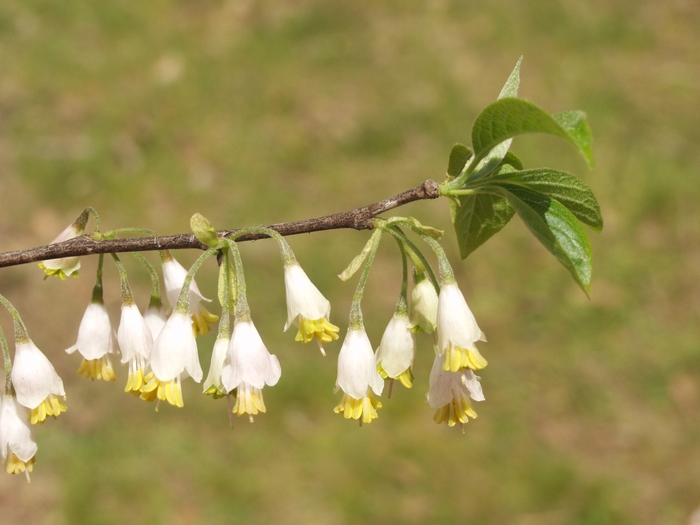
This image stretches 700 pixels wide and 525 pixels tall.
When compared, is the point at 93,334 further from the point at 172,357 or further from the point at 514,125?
the point at 514,125

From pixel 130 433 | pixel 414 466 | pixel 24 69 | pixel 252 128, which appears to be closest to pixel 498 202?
pixel 414 466

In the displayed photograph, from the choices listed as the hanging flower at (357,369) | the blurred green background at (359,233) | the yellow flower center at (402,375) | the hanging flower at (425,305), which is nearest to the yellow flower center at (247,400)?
the hanging flower at (357,369)

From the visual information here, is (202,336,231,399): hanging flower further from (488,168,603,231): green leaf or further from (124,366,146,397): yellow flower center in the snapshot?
(488,168,603,231): green leaf

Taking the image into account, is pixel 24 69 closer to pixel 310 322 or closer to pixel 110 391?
pixel 110 391

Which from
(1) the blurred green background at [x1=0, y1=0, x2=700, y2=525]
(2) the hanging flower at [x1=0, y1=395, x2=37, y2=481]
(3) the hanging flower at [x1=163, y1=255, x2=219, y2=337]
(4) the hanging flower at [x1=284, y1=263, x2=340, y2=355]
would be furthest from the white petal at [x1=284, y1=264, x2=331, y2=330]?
(1) the blurred green background at [x1=0, y1=0, x2=700, y2=525]

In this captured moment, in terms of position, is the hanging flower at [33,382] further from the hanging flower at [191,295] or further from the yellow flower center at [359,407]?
the yellow flower center at [359,407]

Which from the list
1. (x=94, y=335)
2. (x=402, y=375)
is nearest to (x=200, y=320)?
(x=94, y=335)
